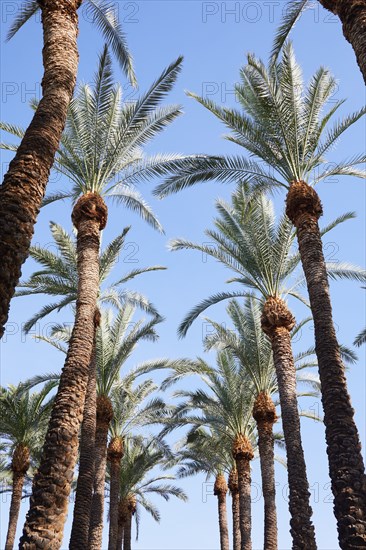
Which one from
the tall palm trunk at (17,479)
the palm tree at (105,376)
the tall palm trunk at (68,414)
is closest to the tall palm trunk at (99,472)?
the palm tree at (105,376)

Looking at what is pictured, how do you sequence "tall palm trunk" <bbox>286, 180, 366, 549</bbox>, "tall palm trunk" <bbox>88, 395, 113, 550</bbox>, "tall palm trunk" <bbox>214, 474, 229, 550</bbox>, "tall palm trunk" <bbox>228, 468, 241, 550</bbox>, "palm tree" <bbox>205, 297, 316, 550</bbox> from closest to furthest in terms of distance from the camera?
"tall palm trunk" <bbox>286, 180, 366, 549</bbox>
"tall palm trunk" <bbox>88, 395, 113, 550</bbox>
"palm tree" <bbox>205, 297, 316, 550</bbox>
"tall palm trunk" <bbox>228, 468, 241, 550</bbox>
"tall palm trunk" <bbox>214, 474, 229, 550</bbox>

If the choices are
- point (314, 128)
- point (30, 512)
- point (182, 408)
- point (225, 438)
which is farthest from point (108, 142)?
point (225, 438)

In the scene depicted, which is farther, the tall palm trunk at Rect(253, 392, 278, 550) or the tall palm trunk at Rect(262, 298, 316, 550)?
the tall palm trunk at Rect(253, 392, 278, 550)

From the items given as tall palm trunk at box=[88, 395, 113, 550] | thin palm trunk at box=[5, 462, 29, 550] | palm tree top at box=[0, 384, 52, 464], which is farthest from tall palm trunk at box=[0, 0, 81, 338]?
thin palm trunk at box=[5, 462, 29, 550]

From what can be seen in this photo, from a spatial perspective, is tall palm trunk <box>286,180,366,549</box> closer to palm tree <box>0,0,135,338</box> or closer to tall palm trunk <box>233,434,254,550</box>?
palm tree <box>0,0,135,338</box>

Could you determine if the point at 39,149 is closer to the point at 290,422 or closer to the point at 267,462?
the point at 290,422

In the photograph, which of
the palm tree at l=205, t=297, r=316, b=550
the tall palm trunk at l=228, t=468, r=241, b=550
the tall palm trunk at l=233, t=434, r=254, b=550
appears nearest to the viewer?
the palm tree at l=205, t=297, r=316, b=550

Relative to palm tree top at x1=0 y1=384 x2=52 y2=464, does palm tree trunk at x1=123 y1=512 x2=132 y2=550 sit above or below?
below

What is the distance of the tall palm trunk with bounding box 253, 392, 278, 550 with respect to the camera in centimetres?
1828

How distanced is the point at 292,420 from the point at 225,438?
1203 cm

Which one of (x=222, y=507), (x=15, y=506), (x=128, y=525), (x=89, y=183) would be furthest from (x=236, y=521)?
(x=89, y=183)

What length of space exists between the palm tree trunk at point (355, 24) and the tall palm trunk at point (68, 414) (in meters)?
7.43

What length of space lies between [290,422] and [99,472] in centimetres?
715

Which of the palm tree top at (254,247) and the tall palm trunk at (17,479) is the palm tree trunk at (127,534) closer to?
the tall palm trunk at (17,479)
